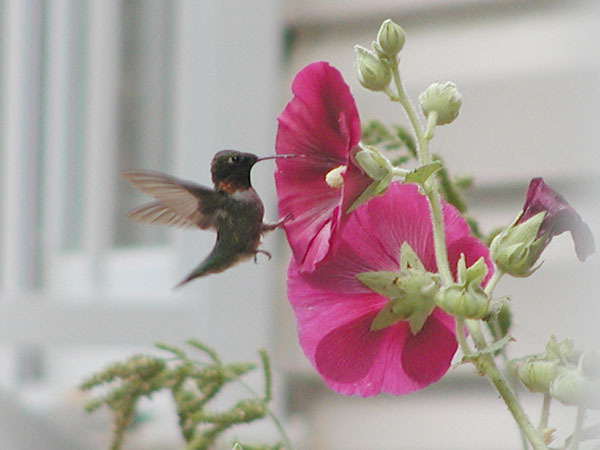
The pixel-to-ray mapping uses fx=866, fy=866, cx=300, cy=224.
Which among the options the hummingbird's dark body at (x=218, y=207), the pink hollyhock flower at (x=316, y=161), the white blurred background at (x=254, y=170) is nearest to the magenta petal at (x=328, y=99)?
the pink hollyhock flower at (x=316, y=161)

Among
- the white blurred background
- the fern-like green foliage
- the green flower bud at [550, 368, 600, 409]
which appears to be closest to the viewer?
the green flower bud at [550, 368, 600, 409]

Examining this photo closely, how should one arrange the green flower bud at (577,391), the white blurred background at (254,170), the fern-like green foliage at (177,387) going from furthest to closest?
the white blurred background at (254,170) < the fern-like green foliage at (177,387) < the green flower bud at (577,391)

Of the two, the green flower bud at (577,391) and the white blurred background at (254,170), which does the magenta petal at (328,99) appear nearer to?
the green flower bud at (577,391)

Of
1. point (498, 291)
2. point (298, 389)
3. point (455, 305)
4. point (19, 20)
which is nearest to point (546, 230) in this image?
point (455, 305)

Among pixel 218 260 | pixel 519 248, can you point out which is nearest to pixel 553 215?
pixel 519 248

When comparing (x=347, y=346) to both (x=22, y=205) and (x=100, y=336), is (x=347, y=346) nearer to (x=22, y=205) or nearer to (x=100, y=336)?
(x=100, y=336)

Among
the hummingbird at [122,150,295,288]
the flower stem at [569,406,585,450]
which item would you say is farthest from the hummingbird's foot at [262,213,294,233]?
the flower stem at [569,406,585,450]

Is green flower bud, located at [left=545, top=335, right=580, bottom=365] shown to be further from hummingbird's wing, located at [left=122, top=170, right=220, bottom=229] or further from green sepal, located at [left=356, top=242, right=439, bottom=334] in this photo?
hummingbird's wing, located at [left=122, top=170, right=220, bottom=229]
